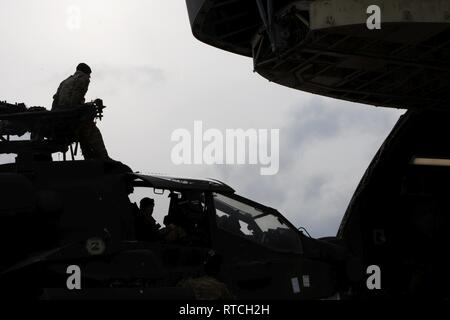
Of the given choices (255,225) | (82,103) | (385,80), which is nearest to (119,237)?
(255,225)

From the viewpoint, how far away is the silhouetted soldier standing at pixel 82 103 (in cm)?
1155

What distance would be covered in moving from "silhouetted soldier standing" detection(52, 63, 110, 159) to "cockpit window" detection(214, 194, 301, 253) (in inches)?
86.6

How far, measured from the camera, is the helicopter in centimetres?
912

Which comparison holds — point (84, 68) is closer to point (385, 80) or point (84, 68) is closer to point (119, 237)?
point (119, 237)

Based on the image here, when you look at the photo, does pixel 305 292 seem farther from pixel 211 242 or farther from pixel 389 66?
pixel 389 66

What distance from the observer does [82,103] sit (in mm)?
12156

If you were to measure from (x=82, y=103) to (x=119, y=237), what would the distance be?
3043 millimetres

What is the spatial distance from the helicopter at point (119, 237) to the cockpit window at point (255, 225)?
0.02 metres

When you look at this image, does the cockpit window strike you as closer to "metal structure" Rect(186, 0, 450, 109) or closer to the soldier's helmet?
the soldier's helmet

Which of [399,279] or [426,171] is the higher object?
[426,171]

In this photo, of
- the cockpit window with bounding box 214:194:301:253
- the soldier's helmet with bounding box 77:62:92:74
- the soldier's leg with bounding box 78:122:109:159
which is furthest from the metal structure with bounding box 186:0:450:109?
the cockpit window with bounding box 214:194:301:253

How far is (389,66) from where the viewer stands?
30.3 metres

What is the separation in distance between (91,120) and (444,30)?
60.8 feet
